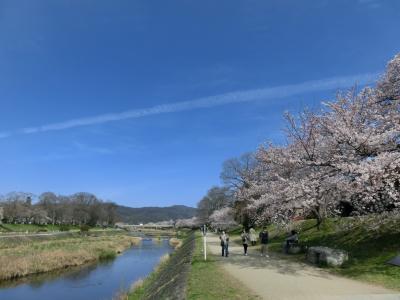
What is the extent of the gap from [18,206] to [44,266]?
92031 millimetres

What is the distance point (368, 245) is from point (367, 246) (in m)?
0.13

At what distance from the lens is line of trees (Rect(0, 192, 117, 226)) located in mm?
119250

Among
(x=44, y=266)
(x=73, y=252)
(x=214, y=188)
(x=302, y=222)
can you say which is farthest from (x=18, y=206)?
(x=302, y=222)

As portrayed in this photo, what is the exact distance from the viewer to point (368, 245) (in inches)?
766

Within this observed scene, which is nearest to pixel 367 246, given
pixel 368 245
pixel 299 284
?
pixel 368 245

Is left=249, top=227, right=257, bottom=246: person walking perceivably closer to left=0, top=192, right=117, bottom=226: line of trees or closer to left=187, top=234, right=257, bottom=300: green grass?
left=187, top=234, right=257, bottom=300: green grass

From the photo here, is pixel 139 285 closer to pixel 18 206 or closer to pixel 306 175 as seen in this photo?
pixel 306 175

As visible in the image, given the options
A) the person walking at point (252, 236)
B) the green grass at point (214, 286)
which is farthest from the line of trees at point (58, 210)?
the green grass at point (214, 286)

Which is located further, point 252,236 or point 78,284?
point 252,236

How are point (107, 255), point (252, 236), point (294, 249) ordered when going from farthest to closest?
point (107, 255)
point (252, 236)
point (294, 249)

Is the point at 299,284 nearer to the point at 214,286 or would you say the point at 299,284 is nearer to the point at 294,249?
the point at 214,286

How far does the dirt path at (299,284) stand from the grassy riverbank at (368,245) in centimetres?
88

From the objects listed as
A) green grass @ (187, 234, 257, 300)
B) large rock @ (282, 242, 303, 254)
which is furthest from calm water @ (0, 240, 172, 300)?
green grass @ (187, 234, 257, 300)

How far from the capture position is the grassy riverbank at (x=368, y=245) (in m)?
14.3
